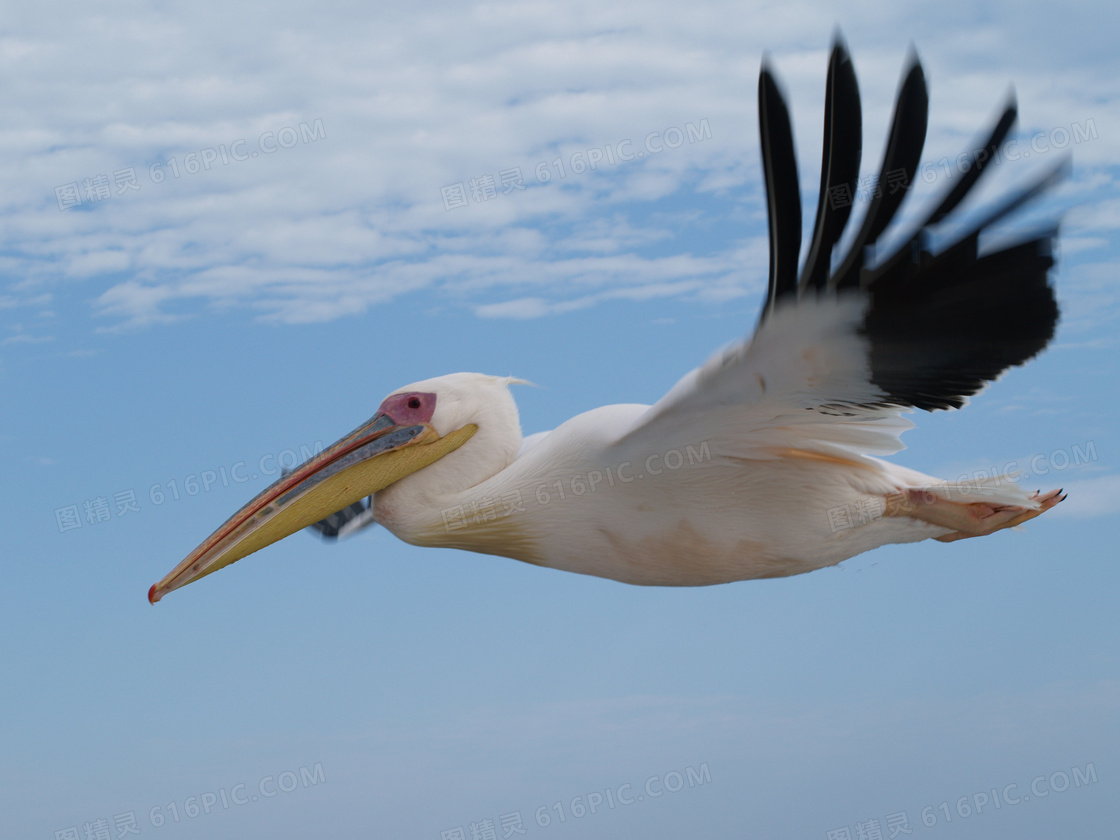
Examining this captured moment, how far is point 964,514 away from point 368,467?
3.09 meters

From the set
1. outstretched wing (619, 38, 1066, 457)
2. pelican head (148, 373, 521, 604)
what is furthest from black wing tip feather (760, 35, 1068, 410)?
pelican head (148, 373, 521, 604)

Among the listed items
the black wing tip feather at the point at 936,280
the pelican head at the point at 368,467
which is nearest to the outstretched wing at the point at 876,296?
the black wing tip feather at the point at 936,280

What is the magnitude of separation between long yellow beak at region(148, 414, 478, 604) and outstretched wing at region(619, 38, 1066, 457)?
5.54 feet

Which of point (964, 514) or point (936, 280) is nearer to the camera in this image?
point (936, 280)

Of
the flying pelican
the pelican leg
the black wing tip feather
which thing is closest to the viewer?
the black wing tip feather

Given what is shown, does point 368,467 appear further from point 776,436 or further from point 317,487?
point 776,436

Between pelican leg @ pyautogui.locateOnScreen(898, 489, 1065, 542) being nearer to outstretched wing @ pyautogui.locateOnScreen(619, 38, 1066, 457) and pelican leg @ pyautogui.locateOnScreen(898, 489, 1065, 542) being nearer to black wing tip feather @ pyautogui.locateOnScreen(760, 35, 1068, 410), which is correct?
outstretched wing @ pyautogui.locateOnScreen(619, 38, 1066, 457)

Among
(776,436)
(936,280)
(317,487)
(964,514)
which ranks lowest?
(964,514)

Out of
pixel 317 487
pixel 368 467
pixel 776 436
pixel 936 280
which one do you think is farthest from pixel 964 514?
pixel 317 487

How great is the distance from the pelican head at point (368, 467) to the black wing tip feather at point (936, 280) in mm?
2087

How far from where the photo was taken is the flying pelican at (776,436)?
348 centimetres

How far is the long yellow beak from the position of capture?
5.23m

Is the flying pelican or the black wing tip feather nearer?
the black wing tip feather

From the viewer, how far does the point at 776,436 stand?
Result: 453 cm
